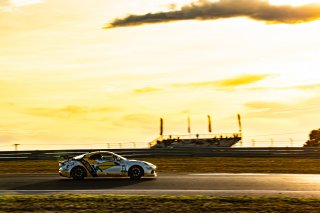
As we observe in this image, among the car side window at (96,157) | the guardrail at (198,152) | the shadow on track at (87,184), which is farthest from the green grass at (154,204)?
the guardrail at (198,152)

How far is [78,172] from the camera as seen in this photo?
1002 inches

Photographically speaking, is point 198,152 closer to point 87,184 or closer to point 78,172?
point 78,172

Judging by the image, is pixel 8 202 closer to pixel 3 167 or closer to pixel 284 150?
pixel 3 167

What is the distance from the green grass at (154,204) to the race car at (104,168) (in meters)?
6.96

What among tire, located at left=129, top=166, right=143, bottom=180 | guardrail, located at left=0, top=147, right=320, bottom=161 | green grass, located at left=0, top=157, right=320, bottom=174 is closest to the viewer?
tire, located at left=129, top=166, right=143, bottom=180

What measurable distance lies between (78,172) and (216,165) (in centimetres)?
1161

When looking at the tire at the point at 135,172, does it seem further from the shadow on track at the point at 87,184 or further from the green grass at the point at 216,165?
the green grass at the point at 216,165

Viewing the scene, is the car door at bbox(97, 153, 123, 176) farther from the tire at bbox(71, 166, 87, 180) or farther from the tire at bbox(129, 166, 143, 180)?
the tire at bbox(71, 166, 87, 180)

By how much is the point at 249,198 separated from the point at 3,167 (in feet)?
70.4

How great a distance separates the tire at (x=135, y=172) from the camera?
25281 mm

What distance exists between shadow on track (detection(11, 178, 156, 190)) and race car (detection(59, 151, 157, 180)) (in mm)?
271

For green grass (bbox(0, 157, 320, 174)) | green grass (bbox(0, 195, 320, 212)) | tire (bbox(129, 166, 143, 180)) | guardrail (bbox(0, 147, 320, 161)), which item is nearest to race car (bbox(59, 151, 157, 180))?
tire (bbox(129, 166, 143, 180))

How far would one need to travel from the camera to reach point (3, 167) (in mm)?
35812

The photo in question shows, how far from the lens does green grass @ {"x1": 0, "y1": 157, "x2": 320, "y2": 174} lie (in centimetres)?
3212
